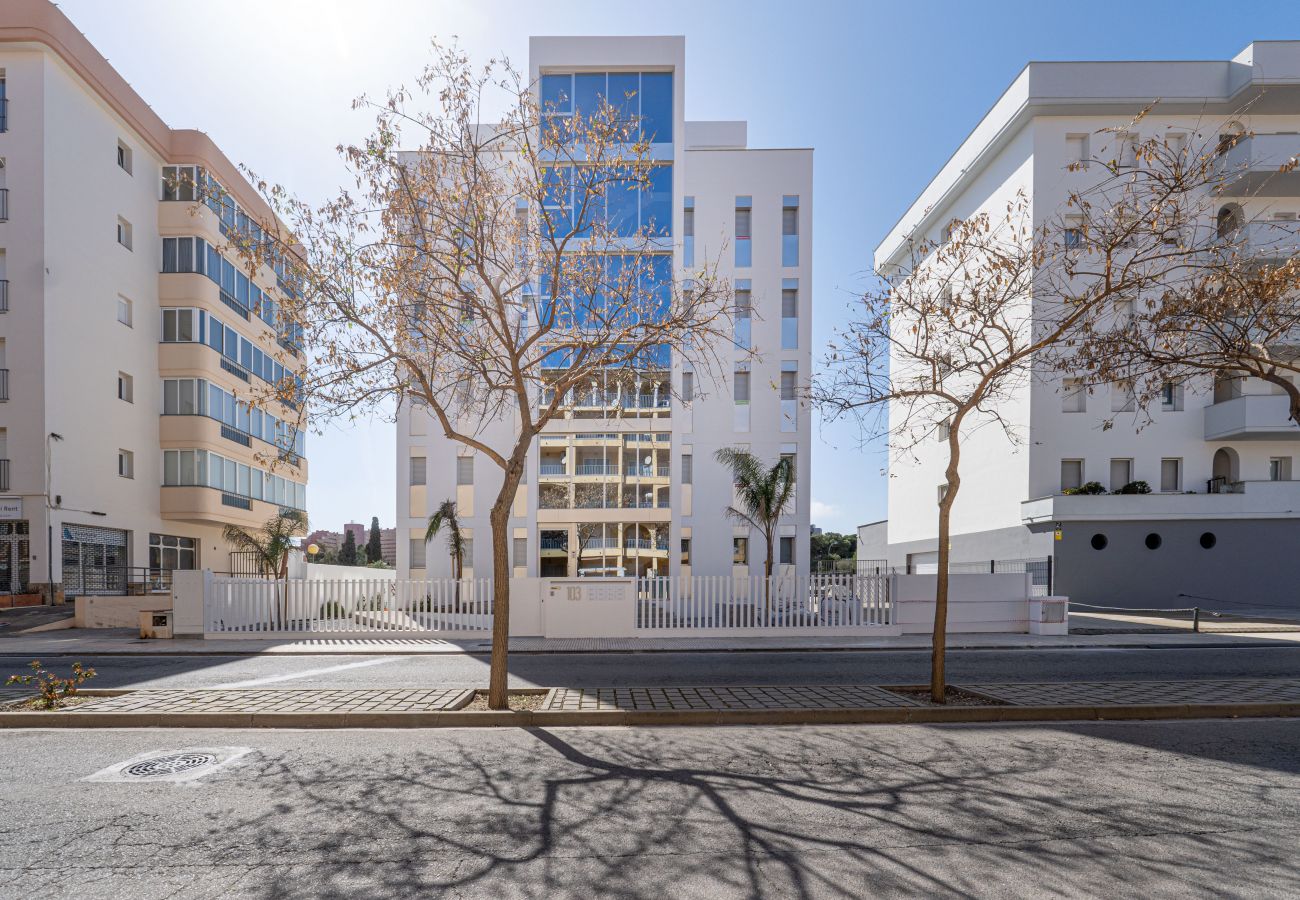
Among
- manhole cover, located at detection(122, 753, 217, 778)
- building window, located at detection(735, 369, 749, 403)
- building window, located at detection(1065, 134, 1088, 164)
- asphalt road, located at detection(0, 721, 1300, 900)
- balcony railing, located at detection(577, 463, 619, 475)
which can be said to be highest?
building window, located at detection(1065, 134, 1088, 164)

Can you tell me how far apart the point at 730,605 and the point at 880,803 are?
1186 centimetres

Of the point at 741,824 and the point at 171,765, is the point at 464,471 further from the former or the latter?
the point at 741,824

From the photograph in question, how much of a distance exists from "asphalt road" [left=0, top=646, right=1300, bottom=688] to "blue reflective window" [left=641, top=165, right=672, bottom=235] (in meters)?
16.9

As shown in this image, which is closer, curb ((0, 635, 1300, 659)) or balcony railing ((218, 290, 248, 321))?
curb ((0, 635, 1300, 659))

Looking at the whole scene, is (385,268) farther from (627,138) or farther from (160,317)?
(160,317)

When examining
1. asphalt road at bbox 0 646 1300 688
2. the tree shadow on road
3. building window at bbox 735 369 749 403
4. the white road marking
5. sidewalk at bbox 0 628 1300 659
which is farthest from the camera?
building window at bbox 735 369 749 403

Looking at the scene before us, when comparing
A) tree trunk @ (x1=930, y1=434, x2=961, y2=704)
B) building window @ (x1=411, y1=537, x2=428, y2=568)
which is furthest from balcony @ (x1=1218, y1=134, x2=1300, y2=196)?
building window @ (x1=411, y1=537, x2=428, y2=568)

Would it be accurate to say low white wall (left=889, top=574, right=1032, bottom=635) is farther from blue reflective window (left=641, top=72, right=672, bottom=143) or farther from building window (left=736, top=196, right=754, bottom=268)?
building window (left=736, top=196, right=754, bottom=268)

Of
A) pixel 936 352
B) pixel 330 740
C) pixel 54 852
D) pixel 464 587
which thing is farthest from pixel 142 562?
pixel 936 352

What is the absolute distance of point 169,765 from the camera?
21.3 ft

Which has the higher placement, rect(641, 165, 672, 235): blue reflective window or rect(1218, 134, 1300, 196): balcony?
rect(1218, 134, 1300, 196): balcony

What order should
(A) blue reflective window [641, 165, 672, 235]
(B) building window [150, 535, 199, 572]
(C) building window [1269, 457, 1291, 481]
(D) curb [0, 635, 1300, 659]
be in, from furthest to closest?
→ (B) building window [150, 535, 199, 572], (C) building window [1269, 457, 1291, 481], (A) blue reflective window [641, 165, 672, 235], (D) curb [0, 635, 1300, 659]

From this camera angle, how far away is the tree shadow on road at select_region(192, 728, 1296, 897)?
419 centimetres

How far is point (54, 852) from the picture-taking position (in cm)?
461
